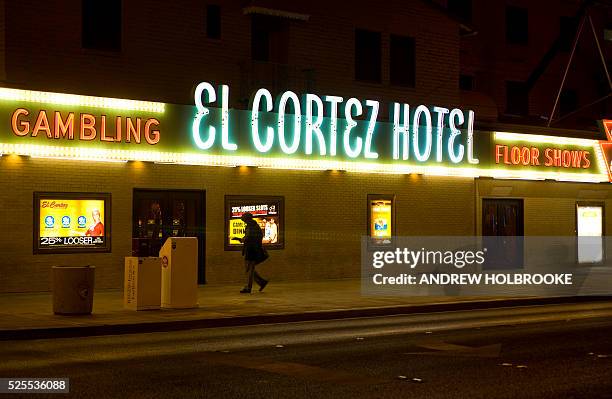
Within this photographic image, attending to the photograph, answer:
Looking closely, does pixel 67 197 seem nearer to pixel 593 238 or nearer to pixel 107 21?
pixel 107 21

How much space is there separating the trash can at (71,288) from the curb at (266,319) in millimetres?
1706

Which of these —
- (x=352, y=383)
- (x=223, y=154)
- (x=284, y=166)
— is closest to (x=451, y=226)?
(x=284, y=166)

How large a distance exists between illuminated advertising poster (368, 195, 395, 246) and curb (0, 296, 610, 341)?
6.85 m

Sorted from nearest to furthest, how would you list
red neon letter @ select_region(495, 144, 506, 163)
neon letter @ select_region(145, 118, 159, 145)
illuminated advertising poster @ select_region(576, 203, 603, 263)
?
neon letter @ select_region(145, 118, 159, 145)
red neon letter @ select_region(495, 144, 506, 163)
illuminated advertising poster @ select_region(576, 203, 603, 263)

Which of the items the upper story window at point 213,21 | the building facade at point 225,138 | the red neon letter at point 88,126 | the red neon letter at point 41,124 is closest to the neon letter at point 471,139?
the building facade at point 225,138

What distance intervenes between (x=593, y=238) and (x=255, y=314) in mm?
20755

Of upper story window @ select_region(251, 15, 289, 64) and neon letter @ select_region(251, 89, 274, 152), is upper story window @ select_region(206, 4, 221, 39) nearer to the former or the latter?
upper story window @ select_region(251, 15, 289, 64)

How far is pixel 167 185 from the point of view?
2320 cm

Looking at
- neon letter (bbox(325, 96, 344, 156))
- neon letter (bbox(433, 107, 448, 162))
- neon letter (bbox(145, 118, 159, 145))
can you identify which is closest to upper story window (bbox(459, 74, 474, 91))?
neon letter (bbox(433, 107, 448, 162))

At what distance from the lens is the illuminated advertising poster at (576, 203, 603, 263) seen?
111ft

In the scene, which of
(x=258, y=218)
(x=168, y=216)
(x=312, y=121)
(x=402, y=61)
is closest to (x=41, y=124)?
(x=168, y=216)

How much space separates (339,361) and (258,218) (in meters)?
13.4

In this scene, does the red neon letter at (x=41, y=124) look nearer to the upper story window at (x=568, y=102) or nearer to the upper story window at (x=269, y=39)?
the upper story window at (x=269, y=39)

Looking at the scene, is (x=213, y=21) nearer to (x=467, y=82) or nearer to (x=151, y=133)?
(x=151, y=133)
